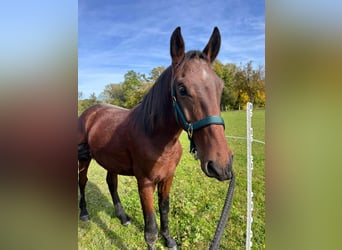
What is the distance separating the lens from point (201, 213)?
5.41 ft

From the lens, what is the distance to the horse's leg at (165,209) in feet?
4.98

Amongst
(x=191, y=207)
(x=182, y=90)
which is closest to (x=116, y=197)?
(x=191, y=207)

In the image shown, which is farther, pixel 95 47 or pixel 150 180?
pixel 95 47

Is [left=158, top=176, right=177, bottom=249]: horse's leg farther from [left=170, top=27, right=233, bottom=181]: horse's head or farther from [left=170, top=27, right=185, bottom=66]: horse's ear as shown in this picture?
[left=170, top=27, right=185, bottom=66]: horse's ear

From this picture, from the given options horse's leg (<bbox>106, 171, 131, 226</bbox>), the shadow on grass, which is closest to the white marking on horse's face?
horse's leg (<bbox>106, 171, 131, 226</bbox>)

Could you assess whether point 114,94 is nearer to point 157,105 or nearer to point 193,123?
point 157,105

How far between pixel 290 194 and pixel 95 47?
142 centimetres

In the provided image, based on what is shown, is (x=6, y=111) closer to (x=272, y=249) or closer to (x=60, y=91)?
(x=60, y=91)

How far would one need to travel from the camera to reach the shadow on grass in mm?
1731

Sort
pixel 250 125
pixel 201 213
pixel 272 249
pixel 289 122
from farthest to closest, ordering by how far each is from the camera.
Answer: pixel 201 213 < pixel 250 125 < pixel 272 249 < pixel 289 122

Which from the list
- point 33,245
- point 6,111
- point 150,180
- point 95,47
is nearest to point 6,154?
point 6,111

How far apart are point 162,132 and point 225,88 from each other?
0.47m

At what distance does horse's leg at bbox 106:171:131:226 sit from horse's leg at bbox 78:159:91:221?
173 mm

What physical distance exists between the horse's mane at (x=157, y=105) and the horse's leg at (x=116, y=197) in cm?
61
